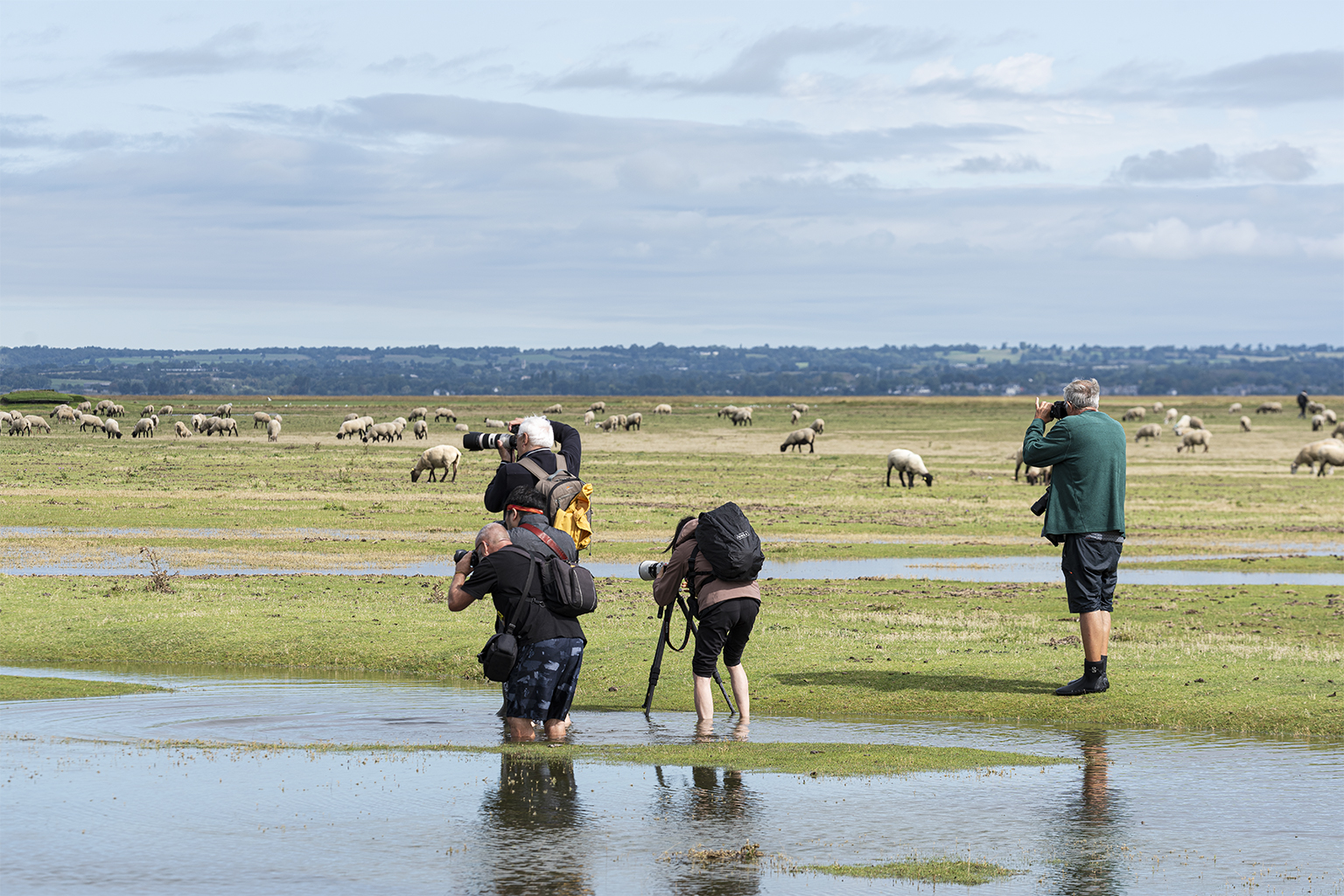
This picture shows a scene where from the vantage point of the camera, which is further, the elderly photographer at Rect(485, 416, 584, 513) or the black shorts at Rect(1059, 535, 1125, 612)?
the black shorts at Rect(1059, 535, 1125, 612)

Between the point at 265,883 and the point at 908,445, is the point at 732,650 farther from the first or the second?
the point at 908,445

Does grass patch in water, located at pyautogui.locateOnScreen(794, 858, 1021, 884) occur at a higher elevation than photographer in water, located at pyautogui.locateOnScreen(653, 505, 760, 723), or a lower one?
lower

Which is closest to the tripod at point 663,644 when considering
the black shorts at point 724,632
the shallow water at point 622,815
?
the black shorts at point 724,632

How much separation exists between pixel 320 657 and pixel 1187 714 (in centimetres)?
991

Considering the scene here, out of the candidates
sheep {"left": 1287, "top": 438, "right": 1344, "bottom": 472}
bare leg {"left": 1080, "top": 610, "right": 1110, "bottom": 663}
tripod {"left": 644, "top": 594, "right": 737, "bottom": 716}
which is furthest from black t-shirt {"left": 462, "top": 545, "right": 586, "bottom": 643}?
sheep {"left": 1287, "top": 438, "right": 1344, "bottom": 472}

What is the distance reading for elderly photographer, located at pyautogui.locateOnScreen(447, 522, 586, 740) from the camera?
10.6 m

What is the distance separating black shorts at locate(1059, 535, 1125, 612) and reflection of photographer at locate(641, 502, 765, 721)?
299 centimetres

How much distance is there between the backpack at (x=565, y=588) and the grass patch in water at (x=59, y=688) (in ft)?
20.1

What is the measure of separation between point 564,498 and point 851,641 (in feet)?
24.3

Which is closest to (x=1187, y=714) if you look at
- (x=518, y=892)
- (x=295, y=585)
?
(x=518, y=892)

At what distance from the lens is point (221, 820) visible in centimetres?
888

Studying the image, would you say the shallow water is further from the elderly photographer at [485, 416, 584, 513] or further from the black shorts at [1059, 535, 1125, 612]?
the elderly photographer at [485, 416, 584, 513]

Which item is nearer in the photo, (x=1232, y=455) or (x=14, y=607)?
(x=14, y=607)

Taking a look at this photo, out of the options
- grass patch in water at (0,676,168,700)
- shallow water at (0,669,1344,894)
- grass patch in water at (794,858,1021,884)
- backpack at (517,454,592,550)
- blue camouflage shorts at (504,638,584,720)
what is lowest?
grass patch in water at (0,676,168,700)
